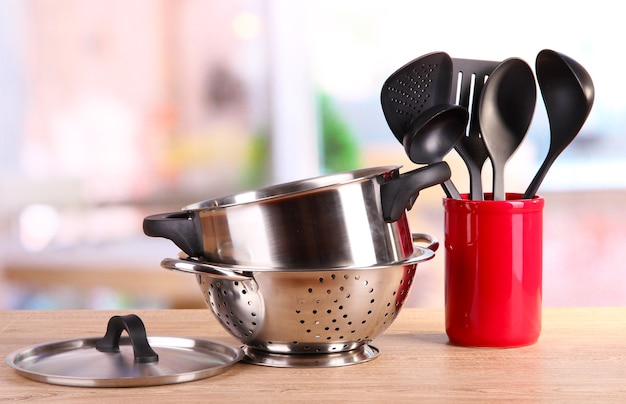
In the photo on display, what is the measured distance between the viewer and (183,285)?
9.04ft

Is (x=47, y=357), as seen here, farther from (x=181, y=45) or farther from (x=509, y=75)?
(x=181, y=45)

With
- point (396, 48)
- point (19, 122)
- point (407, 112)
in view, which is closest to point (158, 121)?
point (19, 122)

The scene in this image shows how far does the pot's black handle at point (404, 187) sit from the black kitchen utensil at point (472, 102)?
13cm

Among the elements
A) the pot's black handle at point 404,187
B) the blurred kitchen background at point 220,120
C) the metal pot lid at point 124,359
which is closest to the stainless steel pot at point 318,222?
the pot's black handle at point 404,187

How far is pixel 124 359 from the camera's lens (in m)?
0.87

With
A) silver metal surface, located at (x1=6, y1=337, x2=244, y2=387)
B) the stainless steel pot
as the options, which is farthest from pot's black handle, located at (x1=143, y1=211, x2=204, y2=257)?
silver metal surface, located at (x1=6, y1=337, x2=244, y2=387)

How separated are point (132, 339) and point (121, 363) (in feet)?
0.08

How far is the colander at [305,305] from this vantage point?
0.81 m

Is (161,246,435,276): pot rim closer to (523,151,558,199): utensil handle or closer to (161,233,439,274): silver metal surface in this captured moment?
(161,233,439,274): silver metal surface

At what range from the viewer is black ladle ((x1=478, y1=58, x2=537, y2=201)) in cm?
93

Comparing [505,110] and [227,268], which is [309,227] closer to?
[227,268]

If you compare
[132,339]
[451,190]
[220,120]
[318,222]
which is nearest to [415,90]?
[451,190]

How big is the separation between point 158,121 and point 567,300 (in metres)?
1.49

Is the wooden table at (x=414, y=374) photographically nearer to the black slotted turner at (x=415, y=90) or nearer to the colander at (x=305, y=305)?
the colander at (x=305, y=305)
